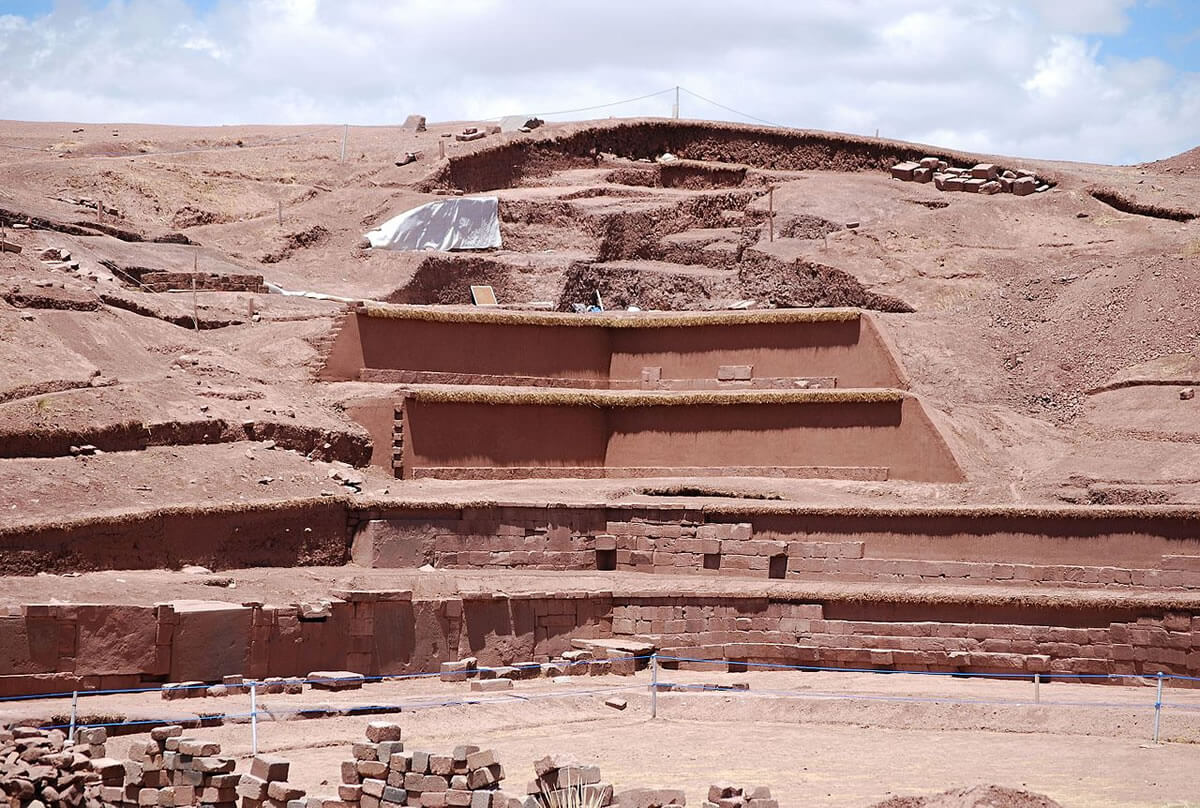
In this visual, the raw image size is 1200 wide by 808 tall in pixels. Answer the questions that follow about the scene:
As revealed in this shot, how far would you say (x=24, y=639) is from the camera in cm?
1673

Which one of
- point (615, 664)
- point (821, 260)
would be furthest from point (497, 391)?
point (821, 260)

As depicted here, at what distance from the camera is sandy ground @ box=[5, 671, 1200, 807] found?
14.6m

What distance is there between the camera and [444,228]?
3341 centimetres

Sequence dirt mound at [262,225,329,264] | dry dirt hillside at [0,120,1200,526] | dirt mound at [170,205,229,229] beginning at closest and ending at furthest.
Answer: dry dirt hillside at [0,120,1200,526] < dirt mound at [262,225,329,264] < dirt mound at [170,205,229,229]

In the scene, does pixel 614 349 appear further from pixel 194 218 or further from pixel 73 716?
pixel 73 716

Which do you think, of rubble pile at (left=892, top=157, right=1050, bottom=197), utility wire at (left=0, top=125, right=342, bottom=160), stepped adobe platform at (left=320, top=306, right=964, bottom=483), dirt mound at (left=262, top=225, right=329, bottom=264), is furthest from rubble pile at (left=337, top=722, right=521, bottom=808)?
utility wire at (left=0, top=125, right=342, bottom=160)

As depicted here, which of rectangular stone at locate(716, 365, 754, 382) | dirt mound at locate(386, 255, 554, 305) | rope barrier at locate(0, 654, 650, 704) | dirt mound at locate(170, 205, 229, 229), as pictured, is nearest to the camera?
rope barrier at locate(0, 654, 650, 704)

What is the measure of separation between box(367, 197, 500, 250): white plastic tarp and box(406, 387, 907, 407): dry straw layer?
7.67 meters

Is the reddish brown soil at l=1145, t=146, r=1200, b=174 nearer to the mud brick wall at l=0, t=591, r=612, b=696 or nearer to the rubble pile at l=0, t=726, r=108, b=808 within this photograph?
the mud brick wall at l=0, t=591, r=612, b=696

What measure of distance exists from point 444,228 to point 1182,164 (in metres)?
18.0

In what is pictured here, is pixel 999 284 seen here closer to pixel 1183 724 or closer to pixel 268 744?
pixel 1183 724

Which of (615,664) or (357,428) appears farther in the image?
(357,428)

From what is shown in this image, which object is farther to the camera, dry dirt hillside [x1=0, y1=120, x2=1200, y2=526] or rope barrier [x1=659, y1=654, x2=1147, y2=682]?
dry dirt hillside [x1=0, y1=120, x2=1200, y2=526]

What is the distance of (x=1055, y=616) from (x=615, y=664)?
540 centimetres
